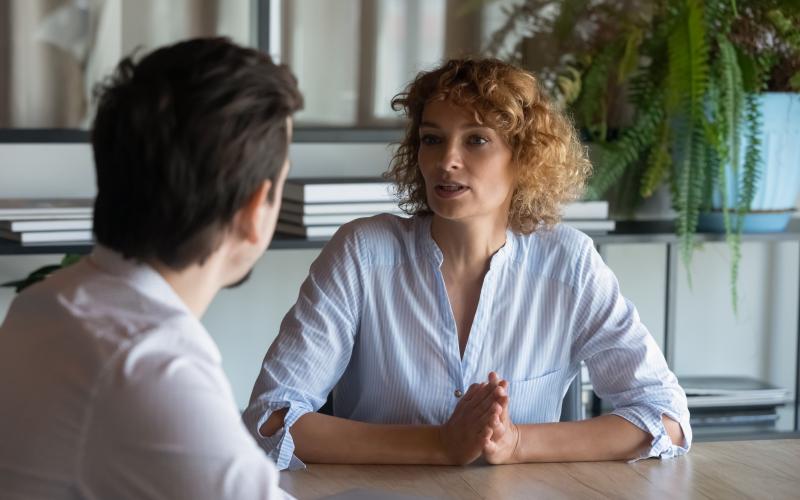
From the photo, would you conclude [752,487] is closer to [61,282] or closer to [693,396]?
[61,282]

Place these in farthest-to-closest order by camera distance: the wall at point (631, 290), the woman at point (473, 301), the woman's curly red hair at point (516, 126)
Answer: the wall at point (631, 290) < the woman's curly red hair at point (516, 126) < the woman at point (473, 301)

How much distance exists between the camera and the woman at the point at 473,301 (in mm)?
1889

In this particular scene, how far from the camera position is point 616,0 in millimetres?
3066

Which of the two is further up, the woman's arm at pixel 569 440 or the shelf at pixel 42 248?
the shelf at pixel 42 248

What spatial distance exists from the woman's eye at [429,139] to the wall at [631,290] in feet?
3.24

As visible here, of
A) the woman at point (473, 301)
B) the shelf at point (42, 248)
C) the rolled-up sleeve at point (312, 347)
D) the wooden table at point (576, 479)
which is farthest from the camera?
the shelf at point (42, 248)

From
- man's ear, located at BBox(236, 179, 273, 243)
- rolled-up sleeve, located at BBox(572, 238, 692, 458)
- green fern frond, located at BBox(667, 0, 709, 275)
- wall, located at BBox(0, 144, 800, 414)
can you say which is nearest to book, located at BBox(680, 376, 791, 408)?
wall, located at BBox(0, 144, 800, 414)

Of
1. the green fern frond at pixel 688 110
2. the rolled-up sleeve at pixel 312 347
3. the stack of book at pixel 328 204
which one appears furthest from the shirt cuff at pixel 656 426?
the green fern frond at pixel 688 110

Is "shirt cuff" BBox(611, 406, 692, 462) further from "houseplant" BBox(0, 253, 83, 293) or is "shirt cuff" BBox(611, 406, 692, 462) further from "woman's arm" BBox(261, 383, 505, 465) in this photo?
"houseplant" BBox(0, 253, 83, 293)

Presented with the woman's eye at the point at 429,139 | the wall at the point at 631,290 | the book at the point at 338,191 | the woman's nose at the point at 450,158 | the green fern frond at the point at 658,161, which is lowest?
the wall at the point at 631,290

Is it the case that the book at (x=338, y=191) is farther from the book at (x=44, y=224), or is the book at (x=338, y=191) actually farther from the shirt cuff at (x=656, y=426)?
the shirt cuff at (x=656, y=426)

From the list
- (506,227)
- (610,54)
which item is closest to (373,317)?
(506,227)

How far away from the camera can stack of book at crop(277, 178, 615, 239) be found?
2629 millimetres

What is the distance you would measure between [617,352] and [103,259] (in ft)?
3.60
